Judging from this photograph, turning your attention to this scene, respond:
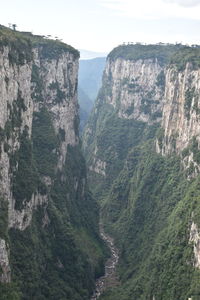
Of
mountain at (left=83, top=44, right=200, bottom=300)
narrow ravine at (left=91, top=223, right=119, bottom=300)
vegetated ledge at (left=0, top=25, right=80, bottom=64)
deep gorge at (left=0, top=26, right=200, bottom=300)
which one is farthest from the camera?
narrow ravine at (left=91, top=223, right=119, bottom=300)

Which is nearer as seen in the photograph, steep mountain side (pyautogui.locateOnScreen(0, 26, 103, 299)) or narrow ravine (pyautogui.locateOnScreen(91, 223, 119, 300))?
steep mountain side (pyautogui.locateOnScreen(0, 26, 103, 299))

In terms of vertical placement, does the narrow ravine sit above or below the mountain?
below

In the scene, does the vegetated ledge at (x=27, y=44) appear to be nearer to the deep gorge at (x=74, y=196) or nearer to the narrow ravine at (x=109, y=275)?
the deep gorge at (x=74, y=196)

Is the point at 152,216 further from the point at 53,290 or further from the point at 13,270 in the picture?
the point at 13,270

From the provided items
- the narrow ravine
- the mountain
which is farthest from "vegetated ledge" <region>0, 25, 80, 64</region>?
the narrow ravine

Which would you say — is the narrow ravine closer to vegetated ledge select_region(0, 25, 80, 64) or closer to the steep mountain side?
the steep mountain side

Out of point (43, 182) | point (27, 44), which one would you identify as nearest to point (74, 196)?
point (43, 182)

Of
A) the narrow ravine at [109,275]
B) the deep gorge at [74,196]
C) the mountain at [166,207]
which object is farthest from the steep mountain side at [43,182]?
the mountain at [166,207]
